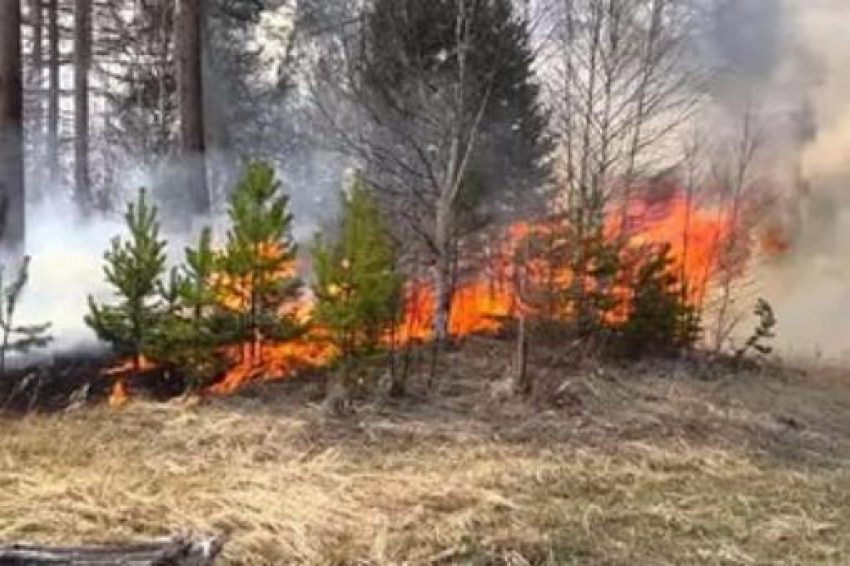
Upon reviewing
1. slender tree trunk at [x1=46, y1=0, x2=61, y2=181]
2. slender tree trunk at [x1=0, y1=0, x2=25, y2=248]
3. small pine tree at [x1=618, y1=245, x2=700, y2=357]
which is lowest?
small pine tree at [x1=618, y1=245, x2=700, y2=357]

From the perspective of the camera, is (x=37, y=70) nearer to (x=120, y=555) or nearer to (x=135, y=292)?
(x=135, y=292)

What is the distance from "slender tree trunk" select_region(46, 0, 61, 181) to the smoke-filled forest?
3516 mm

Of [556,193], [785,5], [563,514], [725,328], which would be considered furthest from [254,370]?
[785,5]

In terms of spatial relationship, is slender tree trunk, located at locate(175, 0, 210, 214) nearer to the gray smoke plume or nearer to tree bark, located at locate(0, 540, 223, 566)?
the gray smoke plume

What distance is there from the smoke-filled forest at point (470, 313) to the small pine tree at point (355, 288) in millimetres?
25

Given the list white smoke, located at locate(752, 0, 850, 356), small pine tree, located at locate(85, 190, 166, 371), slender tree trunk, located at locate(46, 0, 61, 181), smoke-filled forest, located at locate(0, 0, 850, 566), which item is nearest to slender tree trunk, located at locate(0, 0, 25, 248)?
smoke-filled forest, located at locate(0, 0, 850, 566)

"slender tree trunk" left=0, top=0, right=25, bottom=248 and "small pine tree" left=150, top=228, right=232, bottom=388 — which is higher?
"slender tree trunk" left=0, top=0, right=25, bottom=248

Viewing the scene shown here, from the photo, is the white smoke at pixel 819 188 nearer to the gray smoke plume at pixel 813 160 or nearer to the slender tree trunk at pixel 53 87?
the gray smoke plume at pixel 813 160

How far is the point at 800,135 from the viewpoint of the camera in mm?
18391

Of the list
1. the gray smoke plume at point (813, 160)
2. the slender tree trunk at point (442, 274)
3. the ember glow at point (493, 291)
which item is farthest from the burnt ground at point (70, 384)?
the gray smoke plume at point (813, 160)

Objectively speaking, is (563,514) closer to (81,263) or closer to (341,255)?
(341,255)

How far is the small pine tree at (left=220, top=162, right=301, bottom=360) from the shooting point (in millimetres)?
10195

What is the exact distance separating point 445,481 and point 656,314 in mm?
6523

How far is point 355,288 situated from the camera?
9945 mm
